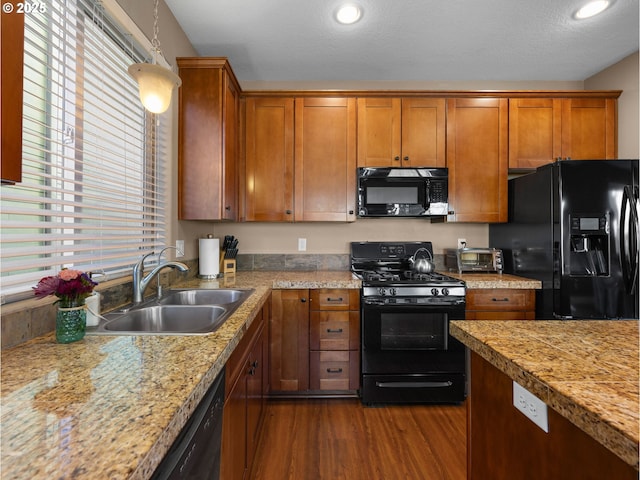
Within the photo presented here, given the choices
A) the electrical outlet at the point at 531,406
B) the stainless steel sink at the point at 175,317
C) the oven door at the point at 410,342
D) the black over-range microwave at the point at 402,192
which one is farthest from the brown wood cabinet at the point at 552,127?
the stainless steel sink at the point at 175,317

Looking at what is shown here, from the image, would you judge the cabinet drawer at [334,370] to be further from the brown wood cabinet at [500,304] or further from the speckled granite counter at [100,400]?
the speckled granite counter at [100,400]

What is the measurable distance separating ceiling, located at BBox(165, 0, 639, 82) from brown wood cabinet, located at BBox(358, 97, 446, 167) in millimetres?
358

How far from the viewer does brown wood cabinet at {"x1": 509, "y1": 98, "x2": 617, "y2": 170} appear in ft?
9.12

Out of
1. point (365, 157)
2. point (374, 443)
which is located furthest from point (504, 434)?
point (365, 157)

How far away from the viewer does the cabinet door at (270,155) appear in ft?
9.07

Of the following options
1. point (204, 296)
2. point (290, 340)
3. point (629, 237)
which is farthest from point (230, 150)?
point (629, 237)

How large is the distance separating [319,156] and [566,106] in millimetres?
2147

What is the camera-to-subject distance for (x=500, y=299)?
96.4 inches

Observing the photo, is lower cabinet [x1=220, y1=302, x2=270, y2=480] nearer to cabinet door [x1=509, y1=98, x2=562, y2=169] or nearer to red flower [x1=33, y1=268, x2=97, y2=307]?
red flower [x1=33, y1=268, x2=97, y2=307]

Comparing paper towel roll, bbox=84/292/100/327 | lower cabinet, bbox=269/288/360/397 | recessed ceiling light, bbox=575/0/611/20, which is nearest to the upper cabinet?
lower cabinet, bbox=269/288/360/397

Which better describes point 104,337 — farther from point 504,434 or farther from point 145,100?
point 504,434

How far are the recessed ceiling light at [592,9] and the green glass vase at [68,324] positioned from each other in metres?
3.19

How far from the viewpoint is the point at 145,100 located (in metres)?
1.34

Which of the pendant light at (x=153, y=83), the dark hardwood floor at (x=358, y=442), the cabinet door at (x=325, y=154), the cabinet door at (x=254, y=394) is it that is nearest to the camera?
the pendant light at (x=153, y=83)
